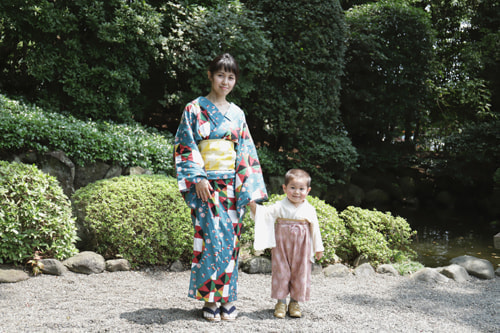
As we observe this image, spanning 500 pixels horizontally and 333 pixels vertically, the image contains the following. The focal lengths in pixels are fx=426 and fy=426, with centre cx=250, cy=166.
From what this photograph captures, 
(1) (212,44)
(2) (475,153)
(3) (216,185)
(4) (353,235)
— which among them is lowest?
(4) (353,235)

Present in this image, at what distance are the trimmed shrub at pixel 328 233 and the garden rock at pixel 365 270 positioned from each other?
31 cm

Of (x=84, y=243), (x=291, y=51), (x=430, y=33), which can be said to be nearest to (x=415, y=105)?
(x=430, y=33)

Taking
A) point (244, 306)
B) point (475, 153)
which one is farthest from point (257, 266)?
point (475, 153)

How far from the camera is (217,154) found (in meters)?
3.14

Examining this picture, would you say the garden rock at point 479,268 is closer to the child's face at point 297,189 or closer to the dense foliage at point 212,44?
the child's face at point 297,189

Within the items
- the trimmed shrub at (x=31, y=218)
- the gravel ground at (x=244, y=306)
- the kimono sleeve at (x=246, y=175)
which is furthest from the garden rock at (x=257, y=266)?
the trimmed shrub at (x=31, y=218)

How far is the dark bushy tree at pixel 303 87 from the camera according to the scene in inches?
299

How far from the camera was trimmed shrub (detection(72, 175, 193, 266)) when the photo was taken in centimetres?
440

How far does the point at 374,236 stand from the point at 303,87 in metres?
3.54

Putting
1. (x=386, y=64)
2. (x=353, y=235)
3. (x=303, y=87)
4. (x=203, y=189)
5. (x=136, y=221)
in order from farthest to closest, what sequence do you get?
(x=386, y=64) → (x=303, y=87) → (x=353, y=235) → (x=136, y=221) → (x=203, y=189)

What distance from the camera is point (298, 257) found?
10.5 feet

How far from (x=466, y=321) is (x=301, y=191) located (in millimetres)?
1706

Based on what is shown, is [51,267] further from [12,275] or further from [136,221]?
[136,221]

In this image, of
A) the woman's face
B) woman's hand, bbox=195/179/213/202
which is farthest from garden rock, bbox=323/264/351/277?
the woman's face
